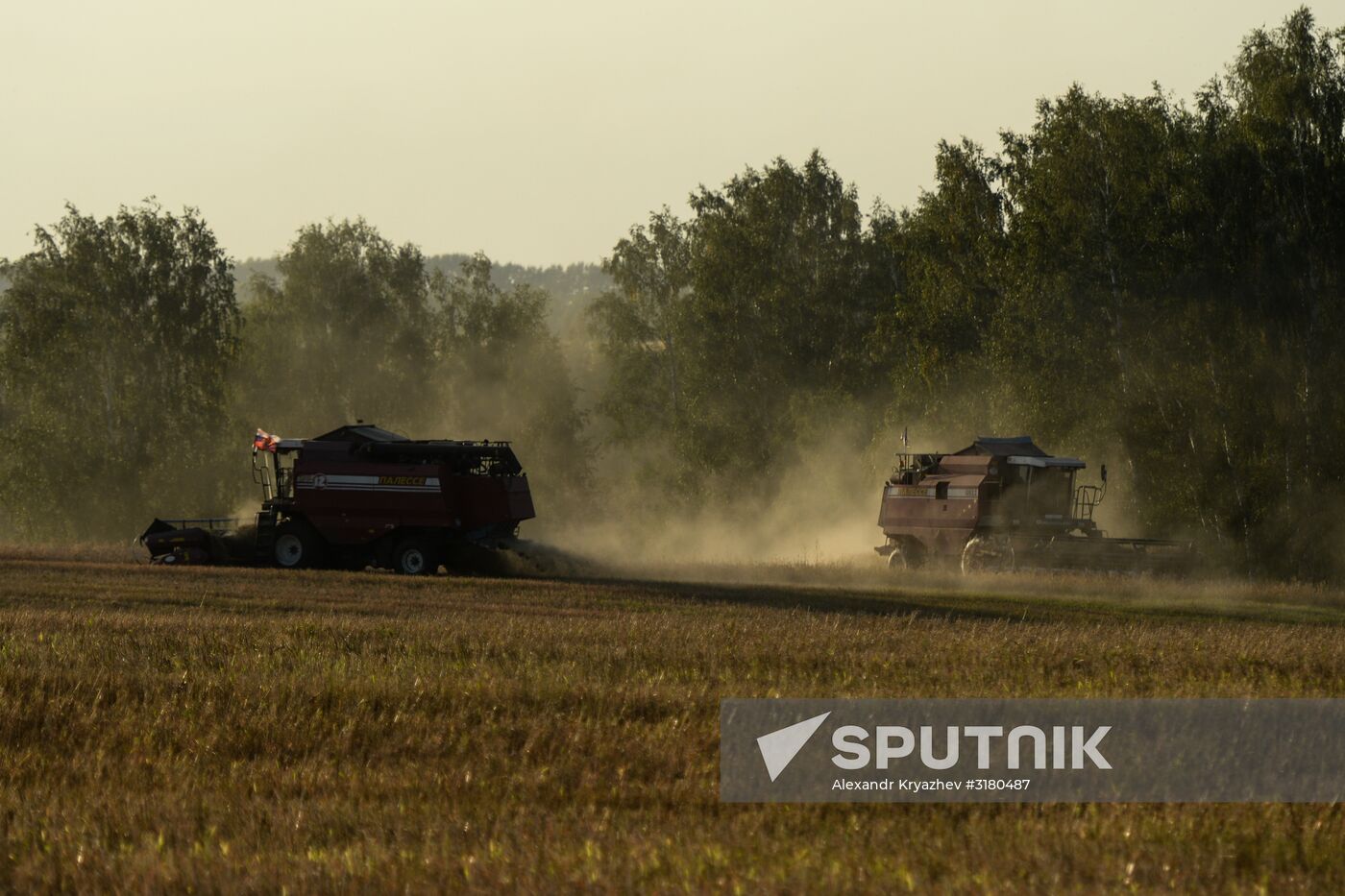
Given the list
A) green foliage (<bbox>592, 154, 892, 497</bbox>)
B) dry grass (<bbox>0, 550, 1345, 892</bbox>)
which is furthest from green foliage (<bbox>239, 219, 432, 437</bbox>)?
dry grass (<bbox>0, 550, 1345, 892</bbox>)

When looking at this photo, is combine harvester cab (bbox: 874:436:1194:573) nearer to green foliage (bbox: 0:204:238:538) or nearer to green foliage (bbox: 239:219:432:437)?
green foliage (bbox: 0:204:238:538)

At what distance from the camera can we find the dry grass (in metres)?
6.62

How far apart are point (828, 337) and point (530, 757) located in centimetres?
4783

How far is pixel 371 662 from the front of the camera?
1290cm

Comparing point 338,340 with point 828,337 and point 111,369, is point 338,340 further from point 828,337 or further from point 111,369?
point 828,337

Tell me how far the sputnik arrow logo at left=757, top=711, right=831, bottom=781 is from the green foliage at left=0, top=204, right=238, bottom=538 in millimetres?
52797

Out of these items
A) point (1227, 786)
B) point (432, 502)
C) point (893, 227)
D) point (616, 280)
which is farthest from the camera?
point (616, 280)

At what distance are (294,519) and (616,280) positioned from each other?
107 feet

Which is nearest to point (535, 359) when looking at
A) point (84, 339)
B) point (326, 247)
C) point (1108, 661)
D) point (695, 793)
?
point (326, 247)

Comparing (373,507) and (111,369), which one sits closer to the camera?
(373,507)

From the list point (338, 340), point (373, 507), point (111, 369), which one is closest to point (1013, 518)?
point (373, 507)

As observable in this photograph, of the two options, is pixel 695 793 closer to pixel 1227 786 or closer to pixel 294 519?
pixel 1227 786

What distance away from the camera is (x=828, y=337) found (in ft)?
185

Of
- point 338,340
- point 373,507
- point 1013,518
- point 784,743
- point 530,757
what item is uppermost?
point 338,340
